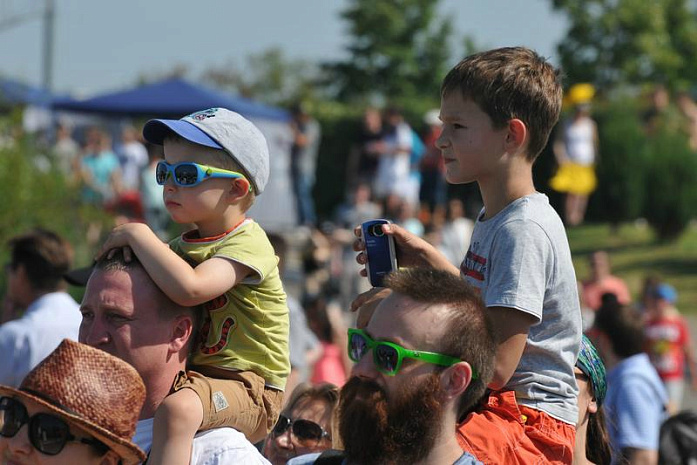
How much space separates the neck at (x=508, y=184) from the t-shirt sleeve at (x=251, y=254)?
708mm

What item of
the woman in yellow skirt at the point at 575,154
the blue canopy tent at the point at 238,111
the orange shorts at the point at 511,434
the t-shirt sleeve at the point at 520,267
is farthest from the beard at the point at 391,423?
the woman in yellow skirt at the point at 575,154

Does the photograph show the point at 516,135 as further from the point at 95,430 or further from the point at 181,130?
the point at 95,430

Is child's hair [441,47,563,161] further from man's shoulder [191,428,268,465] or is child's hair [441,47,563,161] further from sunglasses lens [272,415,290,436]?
sunglasses lens [272,415,290,436]

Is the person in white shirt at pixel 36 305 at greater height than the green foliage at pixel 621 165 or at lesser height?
greater

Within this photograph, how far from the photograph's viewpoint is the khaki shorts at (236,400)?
3.27 m

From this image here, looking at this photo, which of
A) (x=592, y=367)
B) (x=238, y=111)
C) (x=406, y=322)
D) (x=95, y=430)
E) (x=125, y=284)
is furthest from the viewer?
(x=238, y=111)

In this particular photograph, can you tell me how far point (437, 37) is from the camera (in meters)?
62.8

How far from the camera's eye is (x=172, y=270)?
3223 mm

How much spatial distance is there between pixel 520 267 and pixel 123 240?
1162mm

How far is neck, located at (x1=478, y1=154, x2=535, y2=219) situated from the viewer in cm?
347

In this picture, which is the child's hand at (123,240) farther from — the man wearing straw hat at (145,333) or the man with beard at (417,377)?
the man with beard at (417,377)

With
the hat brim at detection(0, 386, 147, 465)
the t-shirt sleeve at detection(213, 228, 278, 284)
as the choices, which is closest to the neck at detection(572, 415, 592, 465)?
the t-shirt sleeve at detection(213, 228, 278, 284)

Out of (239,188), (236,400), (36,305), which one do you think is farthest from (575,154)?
(236,400)

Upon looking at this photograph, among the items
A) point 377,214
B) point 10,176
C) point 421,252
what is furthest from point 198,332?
point 377,214
